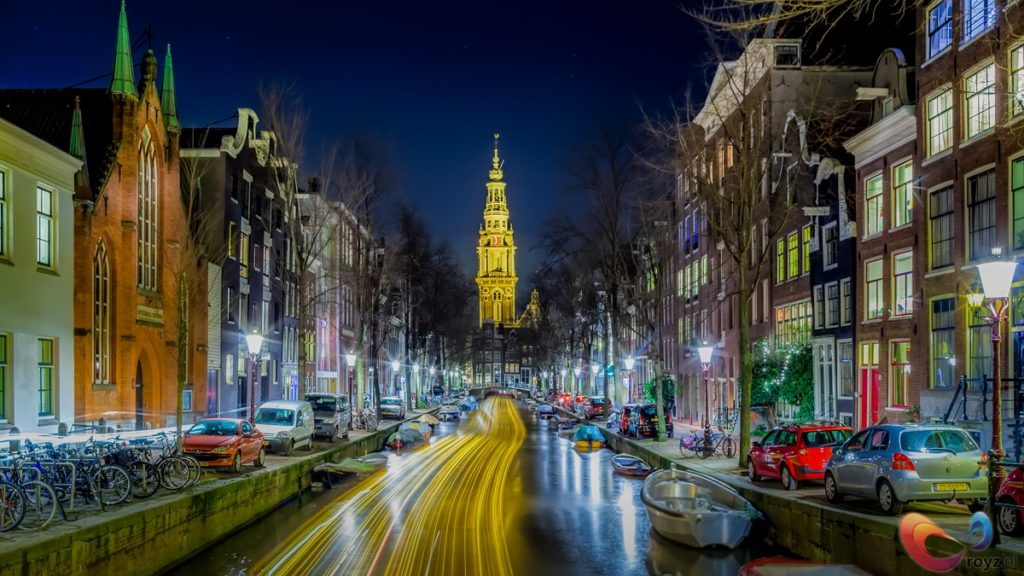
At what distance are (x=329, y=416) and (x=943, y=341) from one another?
86.9 ft

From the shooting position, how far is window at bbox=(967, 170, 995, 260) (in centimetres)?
2967

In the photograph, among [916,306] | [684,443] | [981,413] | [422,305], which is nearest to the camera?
[981,413]

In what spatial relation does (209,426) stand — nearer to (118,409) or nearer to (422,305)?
(118,409)

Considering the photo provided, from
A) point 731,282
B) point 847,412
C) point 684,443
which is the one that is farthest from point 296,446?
point 731,282

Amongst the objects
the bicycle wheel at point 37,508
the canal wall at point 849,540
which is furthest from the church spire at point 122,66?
the canal wall at point 849,540

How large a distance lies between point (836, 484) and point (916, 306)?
13489mm

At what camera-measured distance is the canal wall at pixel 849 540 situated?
15138 mm

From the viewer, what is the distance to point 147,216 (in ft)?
148

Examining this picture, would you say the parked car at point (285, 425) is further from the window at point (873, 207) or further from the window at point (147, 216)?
the window at point (873, 207)

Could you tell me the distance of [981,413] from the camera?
29062mm

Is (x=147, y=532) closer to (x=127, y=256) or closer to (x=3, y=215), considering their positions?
(x=3, y=215)

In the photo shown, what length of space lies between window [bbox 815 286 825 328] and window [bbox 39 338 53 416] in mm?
28935

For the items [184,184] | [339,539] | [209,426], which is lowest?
[339,539]

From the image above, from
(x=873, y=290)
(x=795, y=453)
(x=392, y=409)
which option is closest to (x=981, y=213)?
(x=873, y=290)
